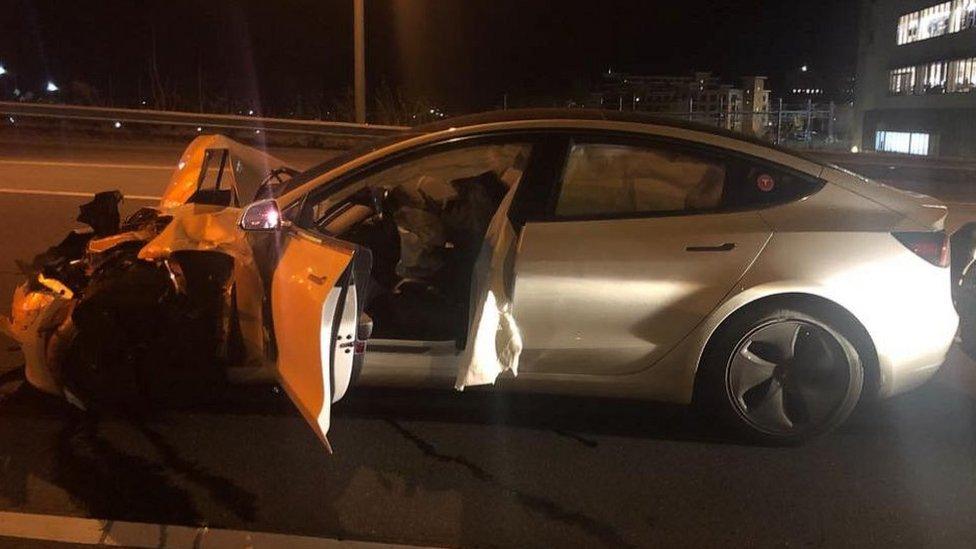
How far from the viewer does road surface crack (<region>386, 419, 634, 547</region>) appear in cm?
359

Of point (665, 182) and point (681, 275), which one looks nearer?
point (681, 275)

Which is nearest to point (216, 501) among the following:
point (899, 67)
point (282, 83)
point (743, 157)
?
point (743, 157)

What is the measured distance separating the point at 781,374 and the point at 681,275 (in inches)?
26.8

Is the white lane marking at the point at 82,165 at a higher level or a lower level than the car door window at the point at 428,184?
lower

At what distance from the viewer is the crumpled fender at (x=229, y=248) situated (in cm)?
429

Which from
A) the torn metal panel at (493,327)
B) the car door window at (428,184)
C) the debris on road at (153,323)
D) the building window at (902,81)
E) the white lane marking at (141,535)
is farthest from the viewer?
the building window at (902,81)

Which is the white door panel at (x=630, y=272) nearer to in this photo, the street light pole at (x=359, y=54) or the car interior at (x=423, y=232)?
the car interior at (x=423, y=232)

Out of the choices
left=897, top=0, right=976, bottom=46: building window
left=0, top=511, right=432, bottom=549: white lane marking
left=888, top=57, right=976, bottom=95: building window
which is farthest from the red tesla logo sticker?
left=897, top=0, right=976, bottom=46: building window

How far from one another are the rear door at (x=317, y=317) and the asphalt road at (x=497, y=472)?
18.2 inches

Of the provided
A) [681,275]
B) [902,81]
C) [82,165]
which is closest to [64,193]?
[82,165]

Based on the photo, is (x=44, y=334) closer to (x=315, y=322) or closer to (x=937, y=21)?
(x=315, y=322)

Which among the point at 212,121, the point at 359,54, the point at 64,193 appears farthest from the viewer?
the point at 212,121

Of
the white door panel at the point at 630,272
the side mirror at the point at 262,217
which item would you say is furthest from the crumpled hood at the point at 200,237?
the white door panel at the point at 630,272

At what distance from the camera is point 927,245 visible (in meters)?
4.23
